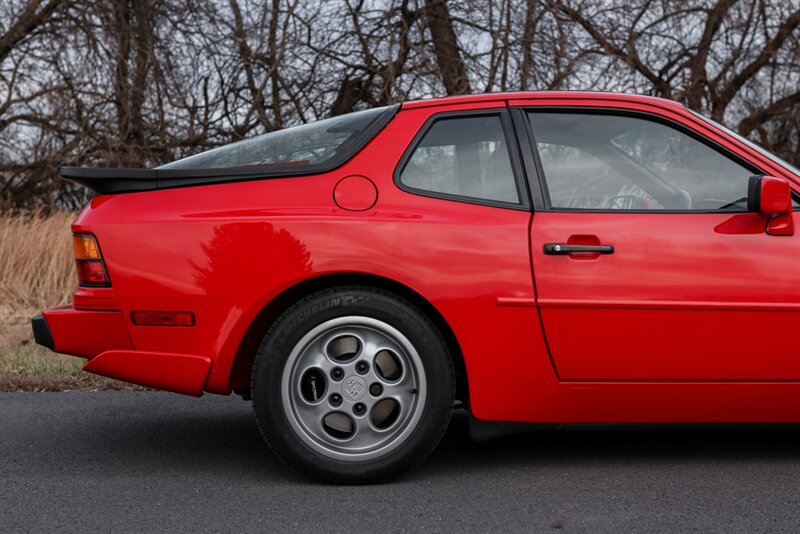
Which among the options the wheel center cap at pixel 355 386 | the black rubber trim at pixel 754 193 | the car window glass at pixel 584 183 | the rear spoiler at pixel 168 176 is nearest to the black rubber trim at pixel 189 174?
the rear spoiler at pixel 168 176

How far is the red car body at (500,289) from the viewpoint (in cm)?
350

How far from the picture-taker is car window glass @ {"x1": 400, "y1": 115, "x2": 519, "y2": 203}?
3.65 meters

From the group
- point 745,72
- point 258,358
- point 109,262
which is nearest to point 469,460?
point 258,358

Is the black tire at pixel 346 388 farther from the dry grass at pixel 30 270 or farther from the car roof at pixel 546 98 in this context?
the dry grass at pixel 30 270

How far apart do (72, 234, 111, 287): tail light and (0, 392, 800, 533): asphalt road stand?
0.77 metres

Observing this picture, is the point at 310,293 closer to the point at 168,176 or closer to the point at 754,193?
the point at 168,176

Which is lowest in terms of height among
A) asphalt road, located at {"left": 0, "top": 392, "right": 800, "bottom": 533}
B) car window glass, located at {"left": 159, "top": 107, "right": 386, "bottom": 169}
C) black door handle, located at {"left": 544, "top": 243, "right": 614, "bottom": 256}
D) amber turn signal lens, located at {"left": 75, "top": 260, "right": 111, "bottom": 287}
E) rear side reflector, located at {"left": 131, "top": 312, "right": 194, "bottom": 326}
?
asphalt road, located at {"left": 0, "top": 392, "right": 800, "bottom": 533}

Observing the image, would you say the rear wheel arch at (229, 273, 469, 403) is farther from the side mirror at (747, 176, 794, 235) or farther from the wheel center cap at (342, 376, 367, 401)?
the side mirror at (747, 176, 794, 235)

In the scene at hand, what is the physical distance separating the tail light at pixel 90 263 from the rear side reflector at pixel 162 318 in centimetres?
18

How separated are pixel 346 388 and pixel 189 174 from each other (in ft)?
3.43

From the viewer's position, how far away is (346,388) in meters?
3.56

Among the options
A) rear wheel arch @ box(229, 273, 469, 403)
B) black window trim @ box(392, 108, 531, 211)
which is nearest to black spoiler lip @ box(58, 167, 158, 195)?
rear wheel arch @ box(229, 273, 469, 403)

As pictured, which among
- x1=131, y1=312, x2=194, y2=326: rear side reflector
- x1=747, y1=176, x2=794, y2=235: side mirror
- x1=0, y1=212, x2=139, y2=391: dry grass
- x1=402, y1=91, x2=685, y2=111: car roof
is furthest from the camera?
x1=0, y1=212, x2=139, y2=391: dry grass

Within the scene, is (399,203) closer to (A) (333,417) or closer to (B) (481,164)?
(B) (481,164)
